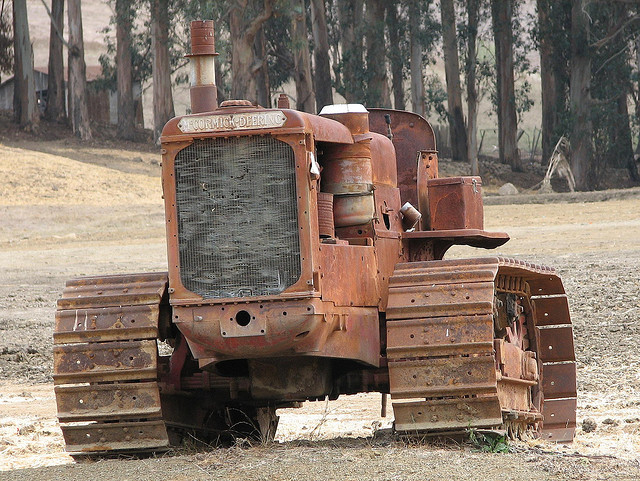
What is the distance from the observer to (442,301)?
780 centimetres

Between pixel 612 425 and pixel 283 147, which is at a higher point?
pixel 283 147

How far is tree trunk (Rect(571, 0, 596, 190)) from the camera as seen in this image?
151 feet

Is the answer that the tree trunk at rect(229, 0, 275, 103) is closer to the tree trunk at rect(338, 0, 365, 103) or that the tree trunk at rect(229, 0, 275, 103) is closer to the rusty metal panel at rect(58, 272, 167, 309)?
the tree trunk at rect(338, 0, 365, 103)

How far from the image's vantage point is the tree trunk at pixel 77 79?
164ft

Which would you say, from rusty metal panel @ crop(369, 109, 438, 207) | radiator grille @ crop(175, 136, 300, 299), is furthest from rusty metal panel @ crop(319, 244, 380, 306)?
rusty metal panel @ crop(369, 109, 438, 207)

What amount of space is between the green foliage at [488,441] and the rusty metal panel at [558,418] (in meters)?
2.11

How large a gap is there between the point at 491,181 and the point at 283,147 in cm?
4163

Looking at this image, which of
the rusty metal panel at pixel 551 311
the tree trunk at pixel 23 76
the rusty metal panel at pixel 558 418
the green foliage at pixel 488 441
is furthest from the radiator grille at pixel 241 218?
the tree trunk at pixel 23 76

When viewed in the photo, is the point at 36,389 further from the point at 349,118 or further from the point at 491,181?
the point at 491,181

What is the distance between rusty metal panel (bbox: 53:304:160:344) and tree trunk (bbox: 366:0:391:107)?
39283 millimetres

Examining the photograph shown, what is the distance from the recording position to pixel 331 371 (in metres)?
8.46

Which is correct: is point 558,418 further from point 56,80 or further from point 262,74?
point 56,80

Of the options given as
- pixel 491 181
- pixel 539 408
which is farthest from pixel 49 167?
pixel 539 408

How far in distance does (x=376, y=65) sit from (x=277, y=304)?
136ft
